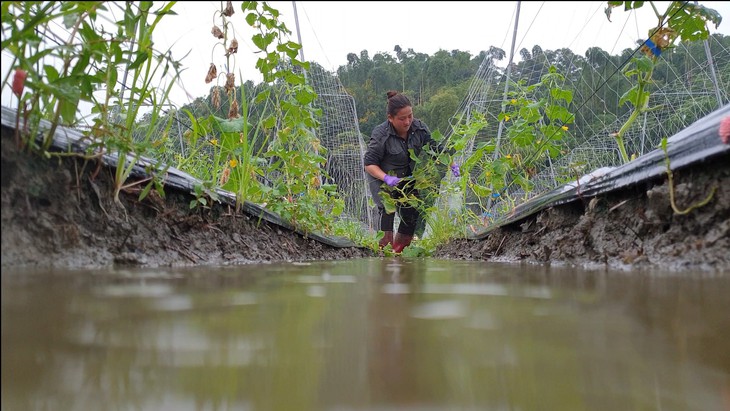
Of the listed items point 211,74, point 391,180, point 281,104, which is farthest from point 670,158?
point 391,180

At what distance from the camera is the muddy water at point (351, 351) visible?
0.42 meters

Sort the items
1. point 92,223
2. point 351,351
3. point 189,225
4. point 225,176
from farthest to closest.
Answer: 1. point 225,176
2. point 189,225
3. point 92,223
4. point 351,351

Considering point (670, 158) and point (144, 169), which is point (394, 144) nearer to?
point (144, 169)

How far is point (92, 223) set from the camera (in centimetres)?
110

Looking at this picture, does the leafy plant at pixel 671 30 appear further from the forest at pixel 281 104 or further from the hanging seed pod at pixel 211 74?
the hanging seed pod at pixel 211 74

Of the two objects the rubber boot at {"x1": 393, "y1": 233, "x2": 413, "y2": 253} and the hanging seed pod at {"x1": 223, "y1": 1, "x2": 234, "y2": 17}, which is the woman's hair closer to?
the rubber boot at {"x1": 393, "y1": 233, "x2": 413, "y2": 253}

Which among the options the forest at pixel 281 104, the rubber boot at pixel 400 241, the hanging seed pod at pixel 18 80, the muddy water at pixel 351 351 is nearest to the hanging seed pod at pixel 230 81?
the forest at pixel 281 104

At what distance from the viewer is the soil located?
2.82 ft

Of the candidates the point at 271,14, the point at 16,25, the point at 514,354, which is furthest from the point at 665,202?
the point at 271,14

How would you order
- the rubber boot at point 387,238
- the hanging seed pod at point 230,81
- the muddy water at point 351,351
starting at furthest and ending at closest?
the rubber boot at point 387,238 → the hanging seed pod at point 230,81 → the muddy water at point 351,351

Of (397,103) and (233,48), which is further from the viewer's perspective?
(397,103)

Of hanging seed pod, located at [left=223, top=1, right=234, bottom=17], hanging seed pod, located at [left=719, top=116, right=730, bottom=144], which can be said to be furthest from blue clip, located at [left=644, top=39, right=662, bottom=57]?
hanging seed pod, located at [left=223, top=1, right=234, bottom=17]

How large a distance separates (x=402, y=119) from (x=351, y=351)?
14.4 feet

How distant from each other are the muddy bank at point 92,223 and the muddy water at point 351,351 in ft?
0.50
